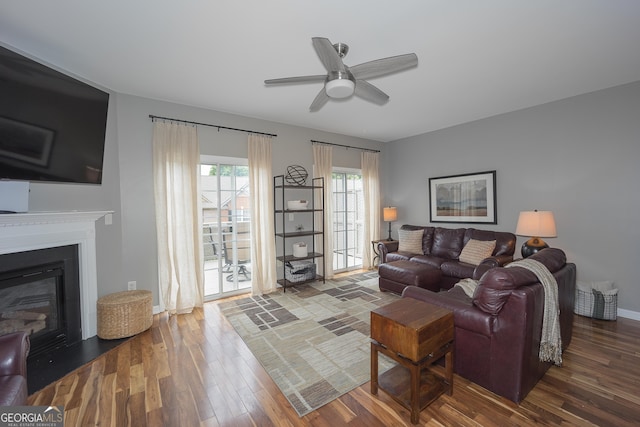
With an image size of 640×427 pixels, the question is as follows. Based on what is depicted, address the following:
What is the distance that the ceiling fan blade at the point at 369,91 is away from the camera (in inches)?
88.7

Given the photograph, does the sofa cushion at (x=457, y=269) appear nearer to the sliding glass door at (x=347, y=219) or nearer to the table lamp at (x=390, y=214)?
the table lamp at (x=390, y=214)

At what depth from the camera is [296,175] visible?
4.70 meters

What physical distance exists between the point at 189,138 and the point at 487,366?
159 inches

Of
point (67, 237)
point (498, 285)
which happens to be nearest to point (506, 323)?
point (498, 285)

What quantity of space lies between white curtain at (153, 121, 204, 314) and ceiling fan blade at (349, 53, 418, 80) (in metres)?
2.59

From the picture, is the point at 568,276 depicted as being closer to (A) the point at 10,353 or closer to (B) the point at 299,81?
(B) the point at 299,81

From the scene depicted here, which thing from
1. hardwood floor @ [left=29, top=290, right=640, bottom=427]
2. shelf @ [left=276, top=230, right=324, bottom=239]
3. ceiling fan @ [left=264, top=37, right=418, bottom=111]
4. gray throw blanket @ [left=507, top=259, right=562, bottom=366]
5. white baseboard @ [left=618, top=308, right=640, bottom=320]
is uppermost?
ceiling fan @ [left=264, top=37, right=418, bottom=111]

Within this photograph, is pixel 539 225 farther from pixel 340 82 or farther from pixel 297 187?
pixel 297 187

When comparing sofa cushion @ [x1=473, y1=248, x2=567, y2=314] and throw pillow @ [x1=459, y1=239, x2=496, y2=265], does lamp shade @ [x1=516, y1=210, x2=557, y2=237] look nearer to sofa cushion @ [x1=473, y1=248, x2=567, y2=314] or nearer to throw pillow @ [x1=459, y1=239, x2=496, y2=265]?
throw pillow @ [x1=459, y1=239, x2=496, y2=265]

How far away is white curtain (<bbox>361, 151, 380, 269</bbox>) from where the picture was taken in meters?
5.62

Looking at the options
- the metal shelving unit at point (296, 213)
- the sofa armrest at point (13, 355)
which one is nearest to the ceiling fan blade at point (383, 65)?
the metal shelving unit at point (296, 213)

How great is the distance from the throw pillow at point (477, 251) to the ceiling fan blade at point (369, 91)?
2.82 meters

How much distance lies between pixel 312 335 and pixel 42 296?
105 inches

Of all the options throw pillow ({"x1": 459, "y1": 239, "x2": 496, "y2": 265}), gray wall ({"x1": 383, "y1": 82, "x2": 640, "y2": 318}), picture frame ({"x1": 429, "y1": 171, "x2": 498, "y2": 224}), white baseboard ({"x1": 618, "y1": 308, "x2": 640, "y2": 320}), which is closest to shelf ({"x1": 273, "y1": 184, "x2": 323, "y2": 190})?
picture frame ({"x1": 429, "y1": 171, "x2": 498, "y2": 224})
